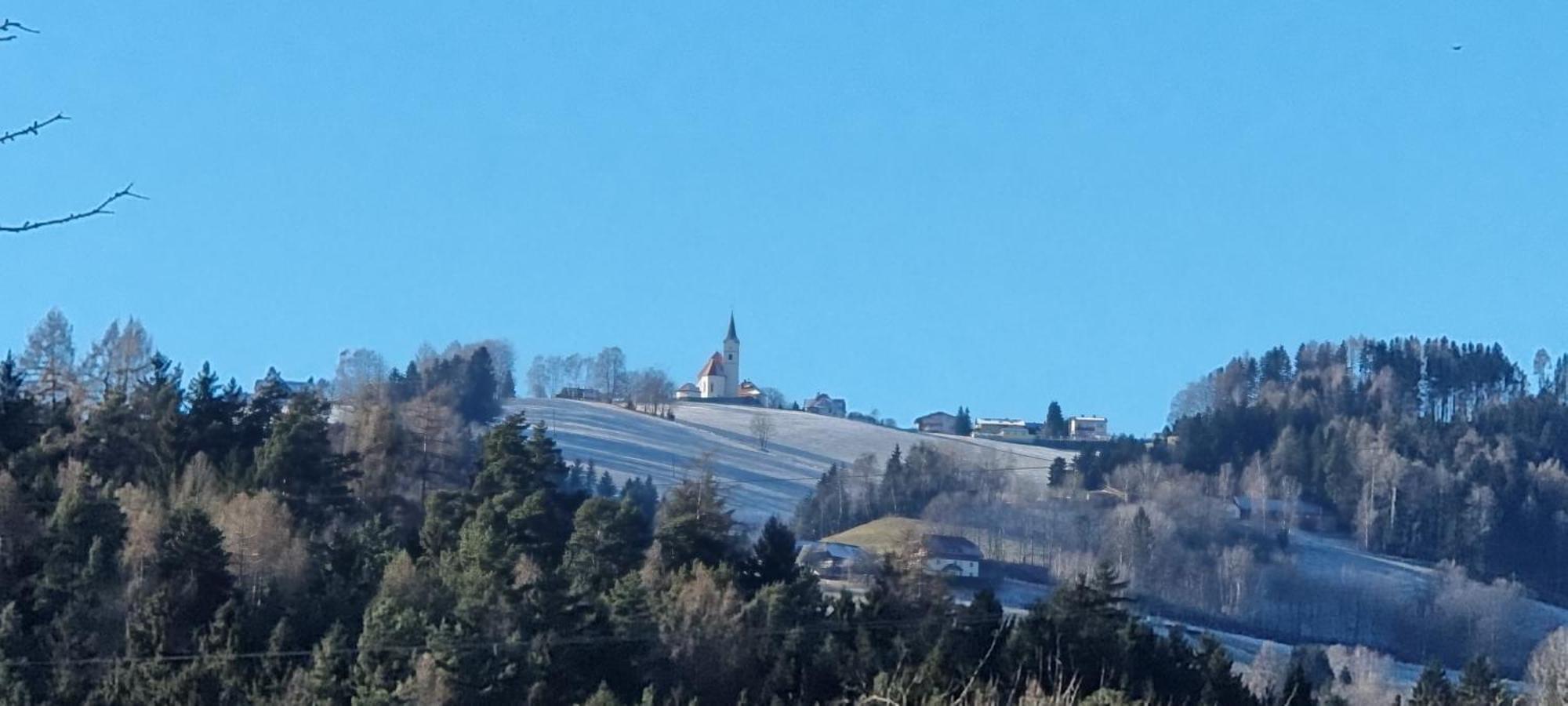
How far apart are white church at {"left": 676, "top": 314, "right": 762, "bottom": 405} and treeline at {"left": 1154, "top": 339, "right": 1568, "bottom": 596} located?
25.4 m

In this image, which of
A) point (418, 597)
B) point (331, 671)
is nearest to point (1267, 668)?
point (418, 597)

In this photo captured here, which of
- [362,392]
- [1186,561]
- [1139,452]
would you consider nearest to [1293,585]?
[1186,561]

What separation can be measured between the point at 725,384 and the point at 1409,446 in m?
51.9

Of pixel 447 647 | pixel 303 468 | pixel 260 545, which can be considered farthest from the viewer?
pixel 303 468

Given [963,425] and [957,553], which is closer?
[957,553]

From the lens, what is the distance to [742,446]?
3730 inches

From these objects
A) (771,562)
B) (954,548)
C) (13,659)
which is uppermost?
(954,548)

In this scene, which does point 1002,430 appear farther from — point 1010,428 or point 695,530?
point 695,530

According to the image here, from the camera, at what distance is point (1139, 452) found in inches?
3536

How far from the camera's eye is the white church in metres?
122

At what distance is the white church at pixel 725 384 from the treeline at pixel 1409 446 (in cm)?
2540

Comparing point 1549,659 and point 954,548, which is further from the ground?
point 954,548

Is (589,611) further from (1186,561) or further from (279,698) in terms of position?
(1186,561)

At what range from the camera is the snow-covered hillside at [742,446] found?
269 ft
